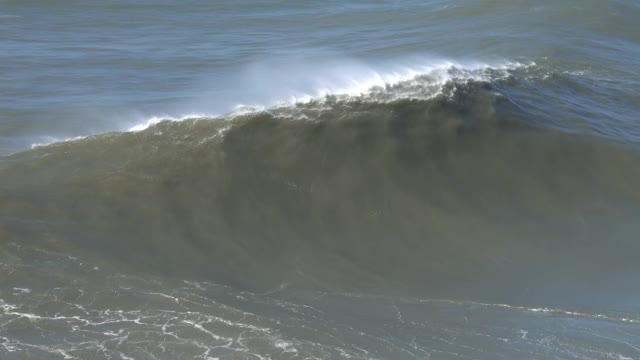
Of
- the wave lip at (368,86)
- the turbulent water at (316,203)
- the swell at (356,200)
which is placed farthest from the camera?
the wave lip at (368,86)

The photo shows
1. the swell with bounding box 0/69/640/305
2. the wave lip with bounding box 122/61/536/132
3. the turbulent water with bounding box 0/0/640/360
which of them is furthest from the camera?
the wave lip with bounding box 122/61/536/132

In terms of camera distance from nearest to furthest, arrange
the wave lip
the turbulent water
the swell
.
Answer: the turbulent water → the swell → the wave lip

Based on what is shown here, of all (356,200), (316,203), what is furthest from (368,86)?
(316,203)

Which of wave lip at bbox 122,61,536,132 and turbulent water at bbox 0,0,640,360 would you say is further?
wave lip at bbox 122,61,536,132

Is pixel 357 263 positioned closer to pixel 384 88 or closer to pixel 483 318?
pixel 483 318

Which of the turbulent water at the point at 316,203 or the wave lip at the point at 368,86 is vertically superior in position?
the wave lip at the point at 368,86

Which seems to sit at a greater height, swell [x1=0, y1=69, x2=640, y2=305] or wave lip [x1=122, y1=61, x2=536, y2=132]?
wave lip [x1=122, y1=61, x2=536, y2=132]

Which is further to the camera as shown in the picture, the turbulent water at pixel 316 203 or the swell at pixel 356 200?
the swell at pixel 356 200
